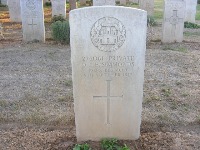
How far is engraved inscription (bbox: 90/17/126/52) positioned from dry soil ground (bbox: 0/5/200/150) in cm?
125

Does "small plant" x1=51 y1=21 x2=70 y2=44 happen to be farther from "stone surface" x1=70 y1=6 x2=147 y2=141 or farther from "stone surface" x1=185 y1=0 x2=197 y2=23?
"stone surface" x1=185 y1=0 x2=197 y2=23

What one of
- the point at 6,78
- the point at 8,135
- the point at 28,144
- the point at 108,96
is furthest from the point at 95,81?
the point at 6,78

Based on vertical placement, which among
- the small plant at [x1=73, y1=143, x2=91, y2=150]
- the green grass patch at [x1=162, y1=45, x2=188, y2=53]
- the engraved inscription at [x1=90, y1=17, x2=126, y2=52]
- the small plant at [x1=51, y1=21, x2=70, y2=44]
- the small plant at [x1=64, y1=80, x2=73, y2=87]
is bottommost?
the small plant at [x1=73, y1=143, x2=91, y2=150]

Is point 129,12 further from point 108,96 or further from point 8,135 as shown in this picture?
point 8,135

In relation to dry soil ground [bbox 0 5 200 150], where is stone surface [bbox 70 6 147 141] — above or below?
above

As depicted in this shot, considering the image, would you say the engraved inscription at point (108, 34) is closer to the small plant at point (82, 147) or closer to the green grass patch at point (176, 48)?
the small plant at point (82, 147)

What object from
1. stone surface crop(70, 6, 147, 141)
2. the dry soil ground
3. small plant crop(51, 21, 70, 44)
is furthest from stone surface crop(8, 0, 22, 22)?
stone surface crop(70, 6, 147, 141)

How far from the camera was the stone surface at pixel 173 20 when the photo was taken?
10.4m

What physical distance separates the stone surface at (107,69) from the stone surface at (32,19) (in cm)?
685

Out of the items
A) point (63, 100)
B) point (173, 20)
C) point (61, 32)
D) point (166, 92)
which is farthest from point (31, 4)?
point (166, 92)

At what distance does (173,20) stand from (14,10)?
7.22 metres

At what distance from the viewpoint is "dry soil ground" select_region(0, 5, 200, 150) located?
14.1ft

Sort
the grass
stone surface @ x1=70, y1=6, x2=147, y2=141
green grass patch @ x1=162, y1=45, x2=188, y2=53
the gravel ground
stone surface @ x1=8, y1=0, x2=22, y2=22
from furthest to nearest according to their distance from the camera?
stone surface @ x1=8, y1=0, x2=22, y2=22, green grass patch @ x1=162, y1=45, x2=188, y2=53, the grass, the gravel ground, stone surface @ x1=70, y1=6, x2=147, y2=141

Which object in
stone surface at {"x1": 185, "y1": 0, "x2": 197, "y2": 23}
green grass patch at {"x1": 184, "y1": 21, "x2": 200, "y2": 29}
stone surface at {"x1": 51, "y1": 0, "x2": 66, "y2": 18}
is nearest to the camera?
green grass patch at {"x1": 184, "y1": 21, "x2": 200, "y2": 29}
